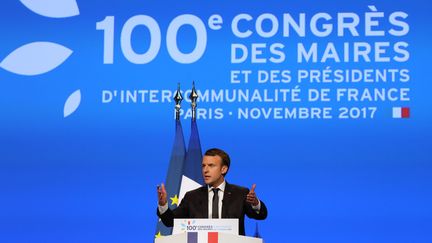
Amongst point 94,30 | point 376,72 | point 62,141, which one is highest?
point 94,30

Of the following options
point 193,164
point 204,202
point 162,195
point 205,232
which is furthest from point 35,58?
point 205,232

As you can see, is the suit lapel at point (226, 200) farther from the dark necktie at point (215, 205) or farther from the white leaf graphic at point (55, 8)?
the white leaf graphic at point (55, 8)

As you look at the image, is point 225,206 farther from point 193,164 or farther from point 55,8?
point 55,8

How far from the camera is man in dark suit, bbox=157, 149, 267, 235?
15.5 feet

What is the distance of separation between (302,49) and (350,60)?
1.17ft

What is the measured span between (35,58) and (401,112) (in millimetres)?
2788

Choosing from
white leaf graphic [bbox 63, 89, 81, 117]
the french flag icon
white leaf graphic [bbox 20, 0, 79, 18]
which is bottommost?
the french flag icon

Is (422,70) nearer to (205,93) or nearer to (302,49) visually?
(302,49)

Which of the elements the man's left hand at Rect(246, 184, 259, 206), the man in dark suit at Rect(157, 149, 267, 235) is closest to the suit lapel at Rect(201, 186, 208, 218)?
the man in dark suit at Rect(157, 149, 267, 235)

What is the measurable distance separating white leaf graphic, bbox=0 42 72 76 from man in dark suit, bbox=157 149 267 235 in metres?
2.26

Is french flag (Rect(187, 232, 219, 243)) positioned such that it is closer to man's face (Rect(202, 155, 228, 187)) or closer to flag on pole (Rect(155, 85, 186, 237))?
man's face (Rect(202, 155, 228, 187))

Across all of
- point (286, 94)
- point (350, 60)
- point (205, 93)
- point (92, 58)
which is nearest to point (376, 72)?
point (350, 60)

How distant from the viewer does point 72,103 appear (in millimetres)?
6520

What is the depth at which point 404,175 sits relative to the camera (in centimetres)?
611
